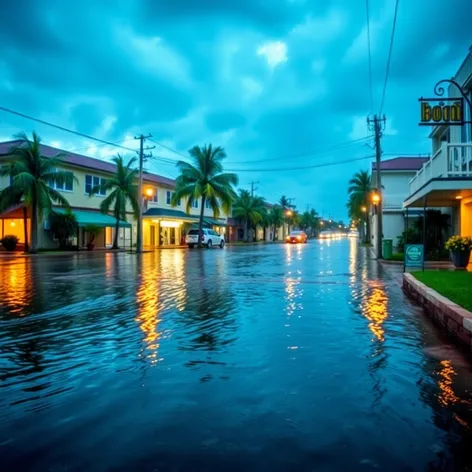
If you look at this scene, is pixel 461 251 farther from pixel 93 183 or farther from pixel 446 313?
pixel 93 183

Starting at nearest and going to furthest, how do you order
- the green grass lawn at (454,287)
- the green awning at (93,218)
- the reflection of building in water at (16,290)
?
1. the green grass lawn at (454,287)
2. the reflection of building in water at (16,290)
3. the green awning at (93,218)

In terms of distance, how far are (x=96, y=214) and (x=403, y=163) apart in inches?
1125

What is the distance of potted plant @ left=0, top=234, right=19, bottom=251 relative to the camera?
34.0 m

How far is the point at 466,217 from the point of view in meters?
20.5

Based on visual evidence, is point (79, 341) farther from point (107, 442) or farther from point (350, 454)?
point (350, 454)

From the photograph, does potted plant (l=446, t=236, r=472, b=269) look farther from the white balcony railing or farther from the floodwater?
the floodwater

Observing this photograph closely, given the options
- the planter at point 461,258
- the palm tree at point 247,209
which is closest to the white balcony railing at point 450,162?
the planter at point 461,258

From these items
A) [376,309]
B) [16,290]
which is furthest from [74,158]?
[376,309]

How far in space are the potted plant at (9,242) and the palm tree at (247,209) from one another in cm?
4045

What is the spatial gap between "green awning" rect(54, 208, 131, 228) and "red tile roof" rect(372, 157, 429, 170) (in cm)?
2451

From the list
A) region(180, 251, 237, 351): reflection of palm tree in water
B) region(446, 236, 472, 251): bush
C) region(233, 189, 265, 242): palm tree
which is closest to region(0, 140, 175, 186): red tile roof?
region(233, 189, 265, 242): palm tree

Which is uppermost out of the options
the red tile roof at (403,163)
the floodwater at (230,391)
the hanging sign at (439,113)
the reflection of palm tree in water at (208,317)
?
the red tile roof at (403,163)

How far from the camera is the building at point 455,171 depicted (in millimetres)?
15172

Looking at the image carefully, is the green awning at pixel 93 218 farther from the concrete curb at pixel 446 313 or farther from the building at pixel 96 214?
the concrete curb at pixel 446 313
